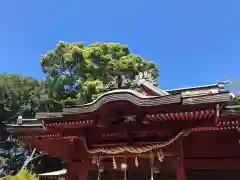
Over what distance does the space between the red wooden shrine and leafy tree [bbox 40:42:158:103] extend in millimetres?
14039

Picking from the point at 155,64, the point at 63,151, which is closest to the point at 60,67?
the point at 155,64

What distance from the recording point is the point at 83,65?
22.6 metres

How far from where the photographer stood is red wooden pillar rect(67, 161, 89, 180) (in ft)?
23.7

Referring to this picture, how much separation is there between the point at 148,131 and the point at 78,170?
247cm

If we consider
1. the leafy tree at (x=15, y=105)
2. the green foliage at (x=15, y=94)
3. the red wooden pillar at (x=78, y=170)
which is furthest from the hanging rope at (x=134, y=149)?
the green foliage at (x=15, y=94)

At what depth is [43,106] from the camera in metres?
24.1

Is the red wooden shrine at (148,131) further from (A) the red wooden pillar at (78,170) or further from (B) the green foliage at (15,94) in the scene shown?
(B) the green foliage at (15,94)

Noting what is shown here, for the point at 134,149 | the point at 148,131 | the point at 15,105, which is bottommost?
the point at 134,149

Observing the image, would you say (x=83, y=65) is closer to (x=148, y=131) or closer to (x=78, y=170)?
(x=78, y=170)

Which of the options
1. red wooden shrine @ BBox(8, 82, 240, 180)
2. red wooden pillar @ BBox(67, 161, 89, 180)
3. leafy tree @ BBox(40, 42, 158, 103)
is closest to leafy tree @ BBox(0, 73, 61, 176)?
leafy tree @ BBox(40, 42, 158, 103)

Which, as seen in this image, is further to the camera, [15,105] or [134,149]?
[15,105]

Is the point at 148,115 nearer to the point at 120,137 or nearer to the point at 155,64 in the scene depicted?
the point at 120,137

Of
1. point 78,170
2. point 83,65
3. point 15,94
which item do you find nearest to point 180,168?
point 78,170

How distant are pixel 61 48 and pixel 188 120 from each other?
19.4 metres
